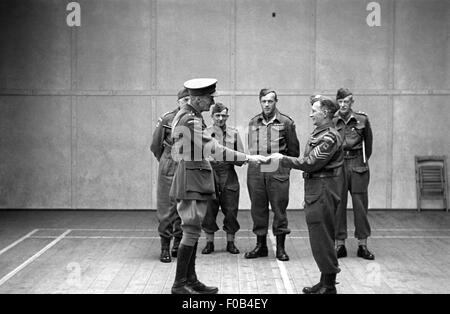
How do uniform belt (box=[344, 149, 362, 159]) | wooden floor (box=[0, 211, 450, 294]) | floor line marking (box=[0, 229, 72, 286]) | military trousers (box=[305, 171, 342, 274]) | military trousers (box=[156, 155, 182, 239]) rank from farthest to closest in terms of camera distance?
uniform belt (box=[344, 149, 362, 159]) → military trousers (box=[156, 155, 182, 239]) → floor line marking (box=[0, 229, 72, 286]) → wooden floor (box=[0, 211, 450, 294]) → military trousers (box=[305, 171, 342, 274])

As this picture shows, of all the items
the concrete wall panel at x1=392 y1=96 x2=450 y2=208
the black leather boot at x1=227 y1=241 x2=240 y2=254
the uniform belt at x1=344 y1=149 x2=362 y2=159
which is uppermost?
the concrete wall panel at x1=392 y1=96 x2=450 y2=208

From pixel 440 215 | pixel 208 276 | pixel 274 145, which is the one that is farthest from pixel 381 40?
pixel 208 276

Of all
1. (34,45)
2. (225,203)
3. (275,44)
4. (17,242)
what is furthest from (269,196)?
(34,45)

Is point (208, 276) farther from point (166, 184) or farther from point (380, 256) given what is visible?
point (380, 256)

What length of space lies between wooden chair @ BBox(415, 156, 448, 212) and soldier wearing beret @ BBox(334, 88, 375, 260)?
3.49 meters

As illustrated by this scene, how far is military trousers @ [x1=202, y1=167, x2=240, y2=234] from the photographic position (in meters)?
7.53

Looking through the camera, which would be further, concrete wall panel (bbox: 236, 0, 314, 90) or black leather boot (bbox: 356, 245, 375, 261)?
concrete wall panel (bbox: 236, 0, 314, 90)

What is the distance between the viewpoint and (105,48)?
10.6m

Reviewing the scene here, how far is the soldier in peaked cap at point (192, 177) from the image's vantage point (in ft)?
18.6

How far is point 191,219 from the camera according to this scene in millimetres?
5707

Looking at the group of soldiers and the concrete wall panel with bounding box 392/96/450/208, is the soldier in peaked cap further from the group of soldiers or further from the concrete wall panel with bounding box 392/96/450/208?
the concrete wall panel with bounding box 392/96/450/208

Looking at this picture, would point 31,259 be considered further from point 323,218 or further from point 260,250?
point 323,218

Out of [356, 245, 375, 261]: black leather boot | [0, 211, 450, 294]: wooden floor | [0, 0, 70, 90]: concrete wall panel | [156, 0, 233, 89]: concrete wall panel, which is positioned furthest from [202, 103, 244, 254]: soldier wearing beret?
[0, 0, 70, 90]: concrete wall panel

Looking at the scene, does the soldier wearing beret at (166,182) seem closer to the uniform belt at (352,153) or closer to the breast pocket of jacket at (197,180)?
the breast pocket of jacket at (197,180)
